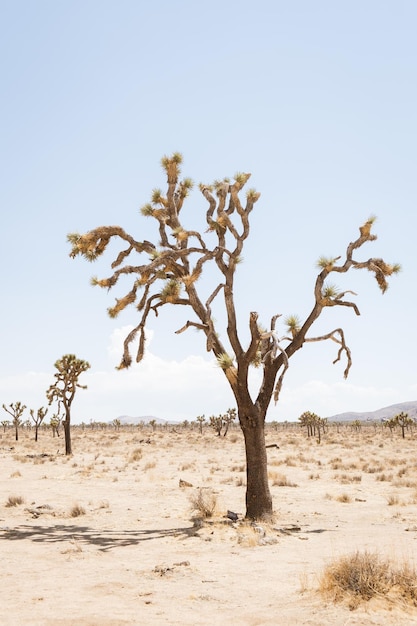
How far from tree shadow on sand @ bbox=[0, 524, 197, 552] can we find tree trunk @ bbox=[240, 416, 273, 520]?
137 cm

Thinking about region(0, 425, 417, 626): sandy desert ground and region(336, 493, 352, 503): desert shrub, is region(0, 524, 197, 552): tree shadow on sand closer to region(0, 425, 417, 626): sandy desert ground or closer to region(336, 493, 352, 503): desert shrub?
region(0, 425, 417, 626): sandy desert ground

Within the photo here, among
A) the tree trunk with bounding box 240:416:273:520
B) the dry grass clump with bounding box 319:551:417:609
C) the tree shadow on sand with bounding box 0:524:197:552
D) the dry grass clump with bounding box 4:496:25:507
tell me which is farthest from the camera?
the dry grass clump with bounding box 4:496:25:507

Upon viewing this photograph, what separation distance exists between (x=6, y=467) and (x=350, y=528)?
1796 centimetres

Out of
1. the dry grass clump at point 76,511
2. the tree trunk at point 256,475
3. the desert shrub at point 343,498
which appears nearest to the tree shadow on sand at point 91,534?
the dry grass clump at point 76,511

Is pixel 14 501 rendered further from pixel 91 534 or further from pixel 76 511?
pixel 91 534

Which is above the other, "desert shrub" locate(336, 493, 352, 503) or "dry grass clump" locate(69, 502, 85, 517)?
"dry grass clump" locate(69, 502, 85, 517)

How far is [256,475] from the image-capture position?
11.4m

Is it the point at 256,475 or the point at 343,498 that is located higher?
the point at 256,475

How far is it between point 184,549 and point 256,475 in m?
2.75

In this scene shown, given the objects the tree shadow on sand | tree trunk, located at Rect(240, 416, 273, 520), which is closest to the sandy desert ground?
the tree shadow on sand

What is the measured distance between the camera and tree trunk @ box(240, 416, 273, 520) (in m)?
11.3

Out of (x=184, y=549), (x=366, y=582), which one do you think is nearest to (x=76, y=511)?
(x=184, y=549)

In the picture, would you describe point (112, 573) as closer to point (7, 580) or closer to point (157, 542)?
point (7, 580)

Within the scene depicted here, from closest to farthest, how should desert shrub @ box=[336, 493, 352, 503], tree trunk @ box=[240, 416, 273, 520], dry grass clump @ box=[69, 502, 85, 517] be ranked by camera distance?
tree trunk @ box=[240, 416, 273, 520] < dry grass clump @ box=[69, 502, 85, 517] < desert shrub @ box=[336, 493, 352, 503]
